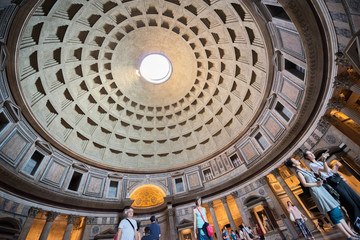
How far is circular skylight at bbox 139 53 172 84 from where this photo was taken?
24450 mm

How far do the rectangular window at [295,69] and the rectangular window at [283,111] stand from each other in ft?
10.7

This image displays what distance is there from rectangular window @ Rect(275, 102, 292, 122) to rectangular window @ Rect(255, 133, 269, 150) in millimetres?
3153

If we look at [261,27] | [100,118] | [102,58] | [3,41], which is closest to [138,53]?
[102,58]

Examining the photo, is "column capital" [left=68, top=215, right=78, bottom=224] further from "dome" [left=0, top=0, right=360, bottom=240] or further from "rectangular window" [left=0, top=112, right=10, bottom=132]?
"rectangular window" [left=0, top=112, right=10, bottom=132]

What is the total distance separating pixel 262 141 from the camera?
1758 centimetres

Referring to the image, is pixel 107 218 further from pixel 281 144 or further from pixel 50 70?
pixel 281 144

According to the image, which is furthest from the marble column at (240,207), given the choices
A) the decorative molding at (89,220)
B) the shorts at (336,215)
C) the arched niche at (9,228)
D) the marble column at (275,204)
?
the arched niche at (9,228)

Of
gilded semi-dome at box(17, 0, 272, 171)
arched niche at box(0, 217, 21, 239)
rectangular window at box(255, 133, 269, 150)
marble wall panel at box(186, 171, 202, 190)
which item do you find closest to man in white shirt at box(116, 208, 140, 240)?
arched niche at box(0, 217, 21, 239)

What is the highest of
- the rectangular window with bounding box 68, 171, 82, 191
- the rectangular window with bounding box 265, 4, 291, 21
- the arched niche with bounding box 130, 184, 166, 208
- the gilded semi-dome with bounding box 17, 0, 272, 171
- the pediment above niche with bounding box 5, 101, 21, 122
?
the gilded semi-dome with bounding box 17, 0, 272, 171

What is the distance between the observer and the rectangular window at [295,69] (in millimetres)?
13171

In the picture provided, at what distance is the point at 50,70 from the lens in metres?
16.5

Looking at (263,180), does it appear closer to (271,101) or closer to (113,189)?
(271,101)

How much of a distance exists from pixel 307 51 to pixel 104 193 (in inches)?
878

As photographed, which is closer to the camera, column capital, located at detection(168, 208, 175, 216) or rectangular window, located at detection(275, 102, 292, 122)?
rectangular window, located at detection(275, 102, 292, 122)
